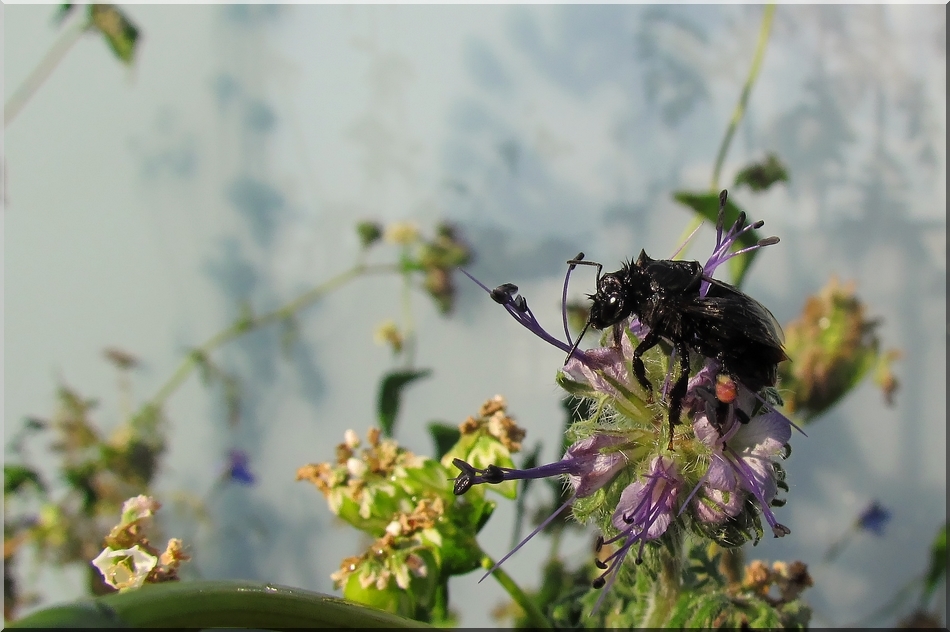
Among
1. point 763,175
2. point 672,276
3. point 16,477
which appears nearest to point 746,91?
point 763,175

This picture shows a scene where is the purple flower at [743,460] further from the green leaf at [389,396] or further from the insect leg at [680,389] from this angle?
the green leaf at [389,396]

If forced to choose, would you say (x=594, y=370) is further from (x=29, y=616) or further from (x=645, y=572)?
(x=29, y=616)

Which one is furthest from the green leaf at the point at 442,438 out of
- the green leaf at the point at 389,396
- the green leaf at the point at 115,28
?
the green leaf at the point at 115,28

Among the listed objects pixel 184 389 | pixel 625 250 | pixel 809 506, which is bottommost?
pixel 809 506

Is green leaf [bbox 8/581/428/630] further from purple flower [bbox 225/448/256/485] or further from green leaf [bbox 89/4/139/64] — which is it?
green leaf [bbox 89/4/139/64]

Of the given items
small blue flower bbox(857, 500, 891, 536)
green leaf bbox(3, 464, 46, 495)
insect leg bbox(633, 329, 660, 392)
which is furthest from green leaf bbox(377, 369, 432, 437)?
small blue flower bbox(857, 500, 891, 536)

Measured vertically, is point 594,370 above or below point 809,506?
below

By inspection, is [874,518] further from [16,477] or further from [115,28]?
[115,28]

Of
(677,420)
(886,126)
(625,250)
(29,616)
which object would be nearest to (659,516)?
(677,420)
